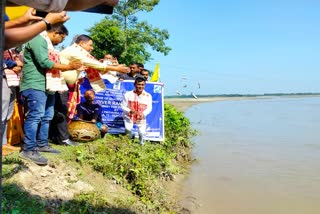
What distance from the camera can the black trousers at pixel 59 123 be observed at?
598 cm

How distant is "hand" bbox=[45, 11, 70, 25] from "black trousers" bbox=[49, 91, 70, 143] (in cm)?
336

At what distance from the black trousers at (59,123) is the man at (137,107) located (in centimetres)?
128

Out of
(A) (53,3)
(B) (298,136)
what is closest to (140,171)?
(A) (53,3)

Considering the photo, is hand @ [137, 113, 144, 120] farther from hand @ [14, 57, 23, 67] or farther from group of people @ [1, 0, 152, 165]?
hand @ [14, 57, 23, 67]

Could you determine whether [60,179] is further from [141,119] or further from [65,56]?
[141,119]

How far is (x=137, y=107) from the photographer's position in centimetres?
720

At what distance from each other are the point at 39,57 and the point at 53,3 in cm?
317

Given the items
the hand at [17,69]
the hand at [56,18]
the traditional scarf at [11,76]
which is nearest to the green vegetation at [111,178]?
the traditional scarf at [11,76]

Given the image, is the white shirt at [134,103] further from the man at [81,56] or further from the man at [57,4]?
the man at [57,4]

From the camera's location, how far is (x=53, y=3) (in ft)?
5.65


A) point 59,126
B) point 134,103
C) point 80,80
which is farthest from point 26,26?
point 134,103

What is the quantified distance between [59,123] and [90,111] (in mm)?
947

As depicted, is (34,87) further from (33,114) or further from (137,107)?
(137,107)

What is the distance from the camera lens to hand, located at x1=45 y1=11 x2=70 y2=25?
2552 mm
